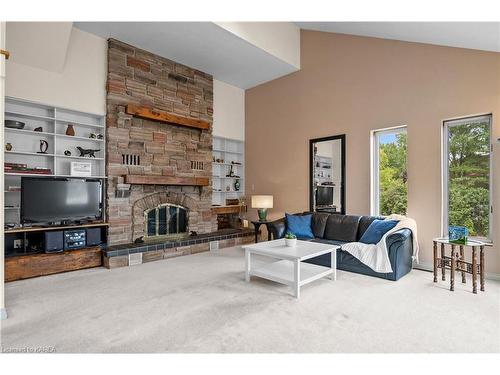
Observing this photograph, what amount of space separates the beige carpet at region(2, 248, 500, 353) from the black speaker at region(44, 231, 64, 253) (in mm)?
384

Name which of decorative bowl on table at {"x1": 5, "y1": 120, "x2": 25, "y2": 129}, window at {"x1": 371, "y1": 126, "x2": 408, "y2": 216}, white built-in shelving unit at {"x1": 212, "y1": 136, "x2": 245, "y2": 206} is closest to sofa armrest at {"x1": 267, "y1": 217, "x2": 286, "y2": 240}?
window at {"x1": 371, "y1": 126, "x2": 408, "y2": 216}

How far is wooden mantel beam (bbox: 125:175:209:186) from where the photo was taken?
4980 millimetres

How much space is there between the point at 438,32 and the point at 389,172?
2086mm

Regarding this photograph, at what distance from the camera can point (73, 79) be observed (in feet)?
15.0

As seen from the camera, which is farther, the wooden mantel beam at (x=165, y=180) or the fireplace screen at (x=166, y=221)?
the fireplace screen at (x=166, y=221)

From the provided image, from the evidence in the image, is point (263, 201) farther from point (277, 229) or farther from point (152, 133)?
point (152, 133)

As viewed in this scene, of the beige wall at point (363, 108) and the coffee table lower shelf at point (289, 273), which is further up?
the beige wall at point (363, 108)

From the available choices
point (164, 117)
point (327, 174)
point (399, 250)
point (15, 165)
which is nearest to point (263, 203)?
point (327, 174)

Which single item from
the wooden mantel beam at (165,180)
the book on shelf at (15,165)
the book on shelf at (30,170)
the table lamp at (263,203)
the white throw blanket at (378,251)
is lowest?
the white throw blanket at (378,251)

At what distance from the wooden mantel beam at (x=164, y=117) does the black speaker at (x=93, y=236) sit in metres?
1.97

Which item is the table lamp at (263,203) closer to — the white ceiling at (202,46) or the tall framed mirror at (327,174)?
the tall framed mirror at (327,174)

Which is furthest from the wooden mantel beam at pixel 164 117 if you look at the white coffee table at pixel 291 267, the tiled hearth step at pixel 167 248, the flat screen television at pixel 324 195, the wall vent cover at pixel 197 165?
the white coffee table at pixel 291 267

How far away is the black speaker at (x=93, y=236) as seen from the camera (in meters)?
Result: 4.43
